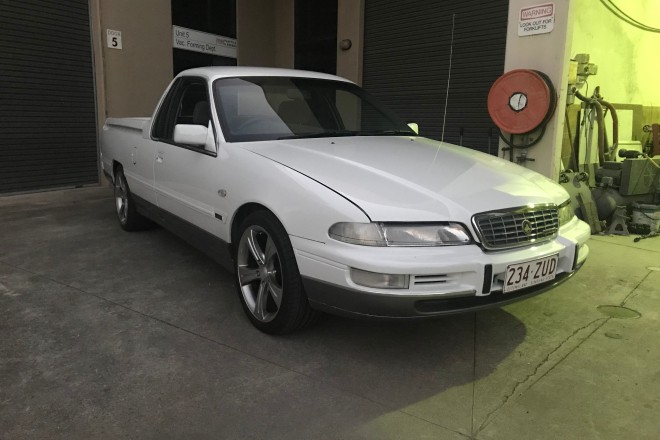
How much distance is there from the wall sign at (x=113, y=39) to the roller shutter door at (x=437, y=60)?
3.96 meters

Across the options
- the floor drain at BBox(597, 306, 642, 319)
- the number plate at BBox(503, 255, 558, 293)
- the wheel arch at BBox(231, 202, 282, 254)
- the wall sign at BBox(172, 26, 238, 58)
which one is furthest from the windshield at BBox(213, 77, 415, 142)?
the wall sign at BBox(172, 26, 238, 58)

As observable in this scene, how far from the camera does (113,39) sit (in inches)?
307

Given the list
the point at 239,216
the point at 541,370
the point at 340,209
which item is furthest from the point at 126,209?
the point at 541,370

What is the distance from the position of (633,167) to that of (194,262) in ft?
16.2

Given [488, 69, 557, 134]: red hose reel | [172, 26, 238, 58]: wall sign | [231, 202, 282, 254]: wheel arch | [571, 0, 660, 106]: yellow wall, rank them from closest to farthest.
Result: [231, 202, 282, 254]: wheel arch < [488, 69, 557, 134]: red hose reel < [571, 0, 660, 106]: yellow wall < [172, 26, 238, 58]: wall sign

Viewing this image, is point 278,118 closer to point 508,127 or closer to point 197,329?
point 197,329

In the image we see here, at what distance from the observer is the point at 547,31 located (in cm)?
590

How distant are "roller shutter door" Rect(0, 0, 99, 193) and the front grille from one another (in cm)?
666

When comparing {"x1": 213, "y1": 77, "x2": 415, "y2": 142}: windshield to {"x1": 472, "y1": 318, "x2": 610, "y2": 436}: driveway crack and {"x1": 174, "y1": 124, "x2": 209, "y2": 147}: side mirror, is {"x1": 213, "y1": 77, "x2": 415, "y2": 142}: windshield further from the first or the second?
{"x1": 472, "y1": 318, "x2": 610, "y2": 436}: driveway crack

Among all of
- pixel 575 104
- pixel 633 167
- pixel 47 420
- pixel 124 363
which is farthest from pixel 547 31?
pixel 47 420

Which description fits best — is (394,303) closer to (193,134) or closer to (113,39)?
(193,134)

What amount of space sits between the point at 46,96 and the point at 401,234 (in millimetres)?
6595

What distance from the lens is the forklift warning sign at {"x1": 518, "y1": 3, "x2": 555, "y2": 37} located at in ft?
19.2

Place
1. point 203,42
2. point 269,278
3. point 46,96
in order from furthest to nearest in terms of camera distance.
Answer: point 203,42
point 46,96
point 269,278
